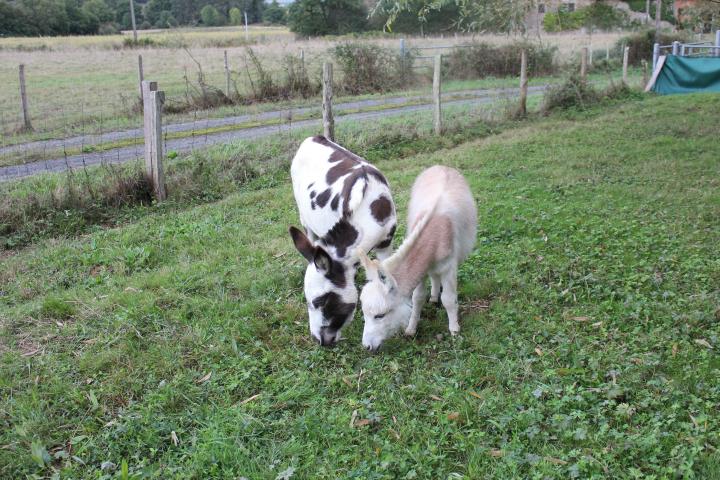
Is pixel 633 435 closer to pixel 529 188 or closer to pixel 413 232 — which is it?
pixel 413 232

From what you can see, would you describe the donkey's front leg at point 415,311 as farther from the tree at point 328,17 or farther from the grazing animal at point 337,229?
the tree at point 328,17

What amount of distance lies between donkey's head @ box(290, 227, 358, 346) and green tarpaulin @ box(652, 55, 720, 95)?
19.0m

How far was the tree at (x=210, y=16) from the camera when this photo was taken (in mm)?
74875

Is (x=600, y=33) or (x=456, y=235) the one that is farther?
(x=600, y=33)

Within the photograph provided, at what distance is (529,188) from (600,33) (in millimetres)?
40910

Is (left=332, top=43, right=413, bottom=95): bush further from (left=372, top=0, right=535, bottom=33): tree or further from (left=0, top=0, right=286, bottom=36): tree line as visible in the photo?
(left=0, top=0, right=286, bottom=36): tree line

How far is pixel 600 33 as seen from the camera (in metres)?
43.6

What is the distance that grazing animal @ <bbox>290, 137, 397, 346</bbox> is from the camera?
16.6ft

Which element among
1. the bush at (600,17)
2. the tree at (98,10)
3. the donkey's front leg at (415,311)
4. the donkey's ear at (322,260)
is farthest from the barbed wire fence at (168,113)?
the tree at (98,10)

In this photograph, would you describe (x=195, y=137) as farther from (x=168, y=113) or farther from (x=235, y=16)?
(x=235, y=16)

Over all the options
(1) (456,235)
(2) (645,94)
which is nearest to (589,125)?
(2) (645,94)

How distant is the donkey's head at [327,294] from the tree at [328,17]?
46.7 metres

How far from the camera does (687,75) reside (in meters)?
19.7

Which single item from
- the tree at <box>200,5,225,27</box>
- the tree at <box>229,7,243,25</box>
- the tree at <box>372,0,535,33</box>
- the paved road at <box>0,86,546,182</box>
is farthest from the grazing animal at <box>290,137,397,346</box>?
the tree at <box>200,5,225,27</box>
